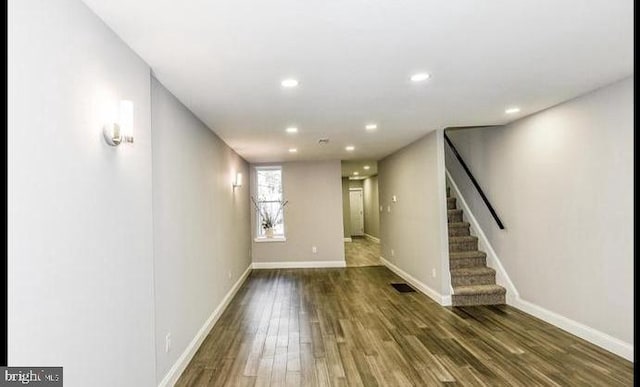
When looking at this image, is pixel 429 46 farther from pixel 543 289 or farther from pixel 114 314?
pixel 543 289

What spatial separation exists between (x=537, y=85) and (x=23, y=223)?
3.52 m

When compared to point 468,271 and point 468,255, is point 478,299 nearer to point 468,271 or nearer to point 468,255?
point 468,271

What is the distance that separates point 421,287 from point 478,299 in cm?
91

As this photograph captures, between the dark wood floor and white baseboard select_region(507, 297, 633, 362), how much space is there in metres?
0.07

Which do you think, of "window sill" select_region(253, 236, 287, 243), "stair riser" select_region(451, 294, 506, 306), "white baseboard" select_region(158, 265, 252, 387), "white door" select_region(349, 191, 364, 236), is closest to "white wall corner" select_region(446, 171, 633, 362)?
"stair riser" select_region(451, 294, 506, 306)

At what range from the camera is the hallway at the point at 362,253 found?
25.3 feet

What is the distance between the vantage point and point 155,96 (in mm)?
2508

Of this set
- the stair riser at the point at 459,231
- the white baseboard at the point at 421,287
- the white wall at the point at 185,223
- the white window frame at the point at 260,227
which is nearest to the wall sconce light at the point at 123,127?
the white wall at the point at 185,223

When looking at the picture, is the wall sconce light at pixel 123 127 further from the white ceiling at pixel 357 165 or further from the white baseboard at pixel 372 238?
the white baseboard at pixel 372 238

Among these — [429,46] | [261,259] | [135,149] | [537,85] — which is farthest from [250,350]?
[261,259]

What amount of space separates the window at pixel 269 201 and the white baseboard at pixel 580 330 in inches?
182

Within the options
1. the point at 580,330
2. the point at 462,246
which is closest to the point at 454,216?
the point at 462,246

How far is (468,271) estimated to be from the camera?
4.81 metres

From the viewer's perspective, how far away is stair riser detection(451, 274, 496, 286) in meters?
4.70
